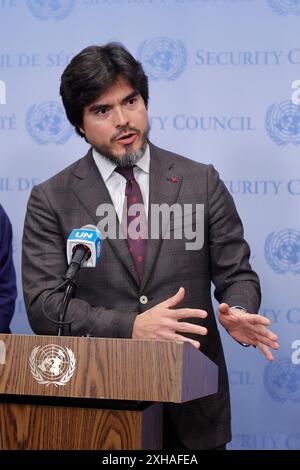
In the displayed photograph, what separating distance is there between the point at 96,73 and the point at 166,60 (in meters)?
0.77

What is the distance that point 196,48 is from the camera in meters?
3.08

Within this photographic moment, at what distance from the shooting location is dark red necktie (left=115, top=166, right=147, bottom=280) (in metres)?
2.27

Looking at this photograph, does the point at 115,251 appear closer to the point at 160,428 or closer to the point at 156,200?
the point at 156,200

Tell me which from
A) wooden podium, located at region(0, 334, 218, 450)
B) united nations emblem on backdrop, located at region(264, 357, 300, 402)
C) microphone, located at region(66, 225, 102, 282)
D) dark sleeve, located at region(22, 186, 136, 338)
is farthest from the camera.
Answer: united nations emblem on backdrop, located at region(264, 357, 300, 402)

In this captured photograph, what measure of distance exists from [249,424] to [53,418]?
1591 millimetres

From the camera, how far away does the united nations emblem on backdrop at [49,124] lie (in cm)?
316

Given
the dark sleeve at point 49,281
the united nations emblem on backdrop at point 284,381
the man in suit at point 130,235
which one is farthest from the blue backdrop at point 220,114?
the dark sleeve at point 49,281

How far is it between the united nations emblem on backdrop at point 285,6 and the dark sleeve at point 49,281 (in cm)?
132

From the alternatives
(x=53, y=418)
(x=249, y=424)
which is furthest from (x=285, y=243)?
(x=53, y=418)

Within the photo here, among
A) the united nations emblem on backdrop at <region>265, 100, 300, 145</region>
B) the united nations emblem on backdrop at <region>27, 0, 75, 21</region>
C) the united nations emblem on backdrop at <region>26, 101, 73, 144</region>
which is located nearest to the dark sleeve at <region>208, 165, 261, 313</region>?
the united nations emblem on backdrop at <region>265, 100, 300, 145</region>

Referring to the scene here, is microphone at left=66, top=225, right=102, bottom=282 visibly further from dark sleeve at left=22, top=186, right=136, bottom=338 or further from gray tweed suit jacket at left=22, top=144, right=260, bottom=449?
gray tweed suit jacket at left=22, top=144, right=260, bottom=449

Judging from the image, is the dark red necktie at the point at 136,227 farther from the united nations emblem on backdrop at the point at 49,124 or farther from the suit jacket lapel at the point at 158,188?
the united nations emblem on backdrop at the point at 49,124

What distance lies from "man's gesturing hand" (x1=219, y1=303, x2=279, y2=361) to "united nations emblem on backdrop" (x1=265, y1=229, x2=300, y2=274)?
Result: 1075 mm

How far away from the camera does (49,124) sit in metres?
3.17
